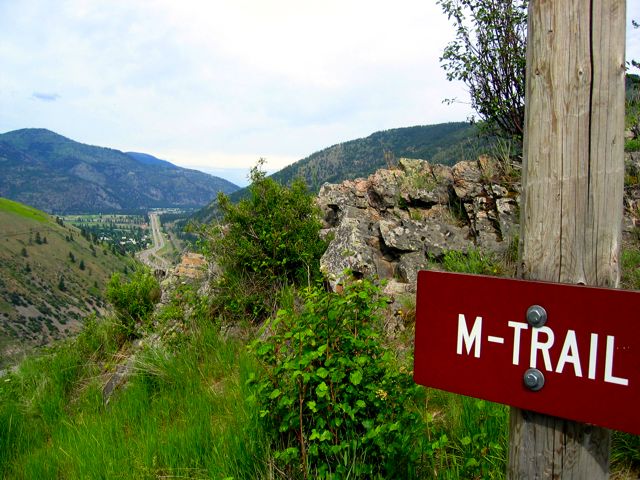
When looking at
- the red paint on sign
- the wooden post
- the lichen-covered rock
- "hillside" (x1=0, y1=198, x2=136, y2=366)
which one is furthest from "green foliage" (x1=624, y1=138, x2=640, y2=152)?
"hillside" (x1=0, y1=198, x2=136, y2=366)

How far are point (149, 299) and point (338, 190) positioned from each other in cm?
385

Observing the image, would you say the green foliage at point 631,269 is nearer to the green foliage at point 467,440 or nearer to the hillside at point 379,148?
the green foliage at point 467,440

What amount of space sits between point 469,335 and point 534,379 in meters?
0.22

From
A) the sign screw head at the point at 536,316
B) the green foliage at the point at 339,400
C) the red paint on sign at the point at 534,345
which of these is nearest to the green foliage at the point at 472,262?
the green foliage at the point at 339,400

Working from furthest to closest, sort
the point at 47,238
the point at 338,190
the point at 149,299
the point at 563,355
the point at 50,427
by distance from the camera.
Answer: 1. the point at 47,238
2. the point at 338,190
3. the point at 149,299
4. the point at 50,427
5. the point at 563,355

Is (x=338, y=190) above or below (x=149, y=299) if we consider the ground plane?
above

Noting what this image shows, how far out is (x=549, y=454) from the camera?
1307 millimetres

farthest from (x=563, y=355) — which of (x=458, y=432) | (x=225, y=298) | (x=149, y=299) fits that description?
(x=149, y=299)

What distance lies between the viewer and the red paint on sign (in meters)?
1.14

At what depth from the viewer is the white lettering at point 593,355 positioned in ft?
3.85

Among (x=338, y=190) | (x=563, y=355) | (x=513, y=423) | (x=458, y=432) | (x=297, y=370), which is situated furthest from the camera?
(x=338, y=190)

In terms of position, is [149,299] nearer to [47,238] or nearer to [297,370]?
[297,370]

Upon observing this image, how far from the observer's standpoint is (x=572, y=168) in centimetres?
127

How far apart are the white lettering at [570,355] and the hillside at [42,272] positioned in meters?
74.9
